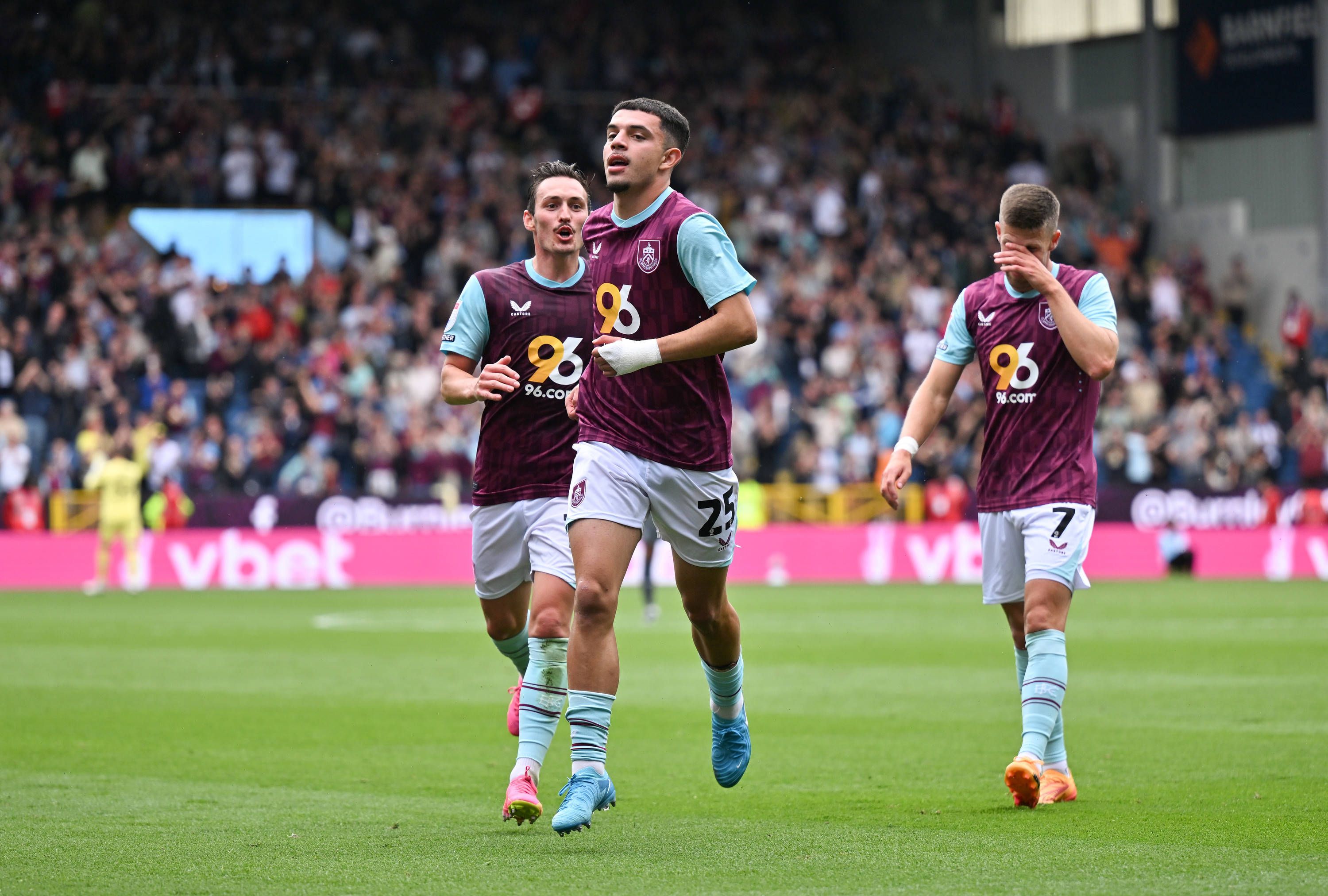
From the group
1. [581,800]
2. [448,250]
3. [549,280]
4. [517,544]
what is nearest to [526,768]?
[581,800]

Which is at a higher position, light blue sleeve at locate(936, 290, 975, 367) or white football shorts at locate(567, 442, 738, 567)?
light blue sleeve at locate(936, 290, 975, 367)

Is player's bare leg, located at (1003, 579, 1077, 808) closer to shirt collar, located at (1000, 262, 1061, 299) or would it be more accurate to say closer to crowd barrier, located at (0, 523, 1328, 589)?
shirt collar, located at (1000, 262, 1061, 299)

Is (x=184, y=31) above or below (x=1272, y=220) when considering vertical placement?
above

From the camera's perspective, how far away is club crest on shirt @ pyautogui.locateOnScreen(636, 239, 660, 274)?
6.92 metres

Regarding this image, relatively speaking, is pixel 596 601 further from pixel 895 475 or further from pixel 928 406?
pixel 928 406

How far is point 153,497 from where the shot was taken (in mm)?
25828

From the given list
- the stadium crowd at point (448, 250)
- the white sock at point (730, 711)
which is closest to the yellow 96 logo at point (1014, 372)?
the white sock at point (730, 711)

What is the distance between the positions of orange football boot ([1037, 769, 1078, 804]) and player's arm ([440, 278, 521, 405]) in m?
2.78

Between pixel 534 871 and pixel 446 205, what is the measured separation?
2630cm

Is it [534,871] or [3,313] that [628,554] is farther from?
[3,313]

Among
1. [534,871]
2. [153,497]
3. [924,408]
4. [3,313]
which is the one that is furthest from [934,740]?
[3,313]

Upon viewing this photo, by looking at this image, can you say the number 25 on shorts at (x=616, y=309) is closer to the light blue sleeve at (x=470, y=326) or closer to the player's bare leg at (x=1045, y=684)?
the light blue sleeve at (x=470, y=326)

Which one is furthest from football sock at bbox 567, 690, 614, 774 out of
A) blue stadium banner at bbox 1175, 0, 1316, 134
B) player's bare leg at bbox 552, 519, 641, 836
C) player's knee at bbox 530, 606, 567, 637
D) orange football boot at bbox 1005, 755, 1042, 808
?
blue stadium banner at bbox 1175, 0, 1316, 134

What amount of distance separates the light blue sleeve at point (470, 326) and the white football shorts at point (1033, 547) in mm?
2325
